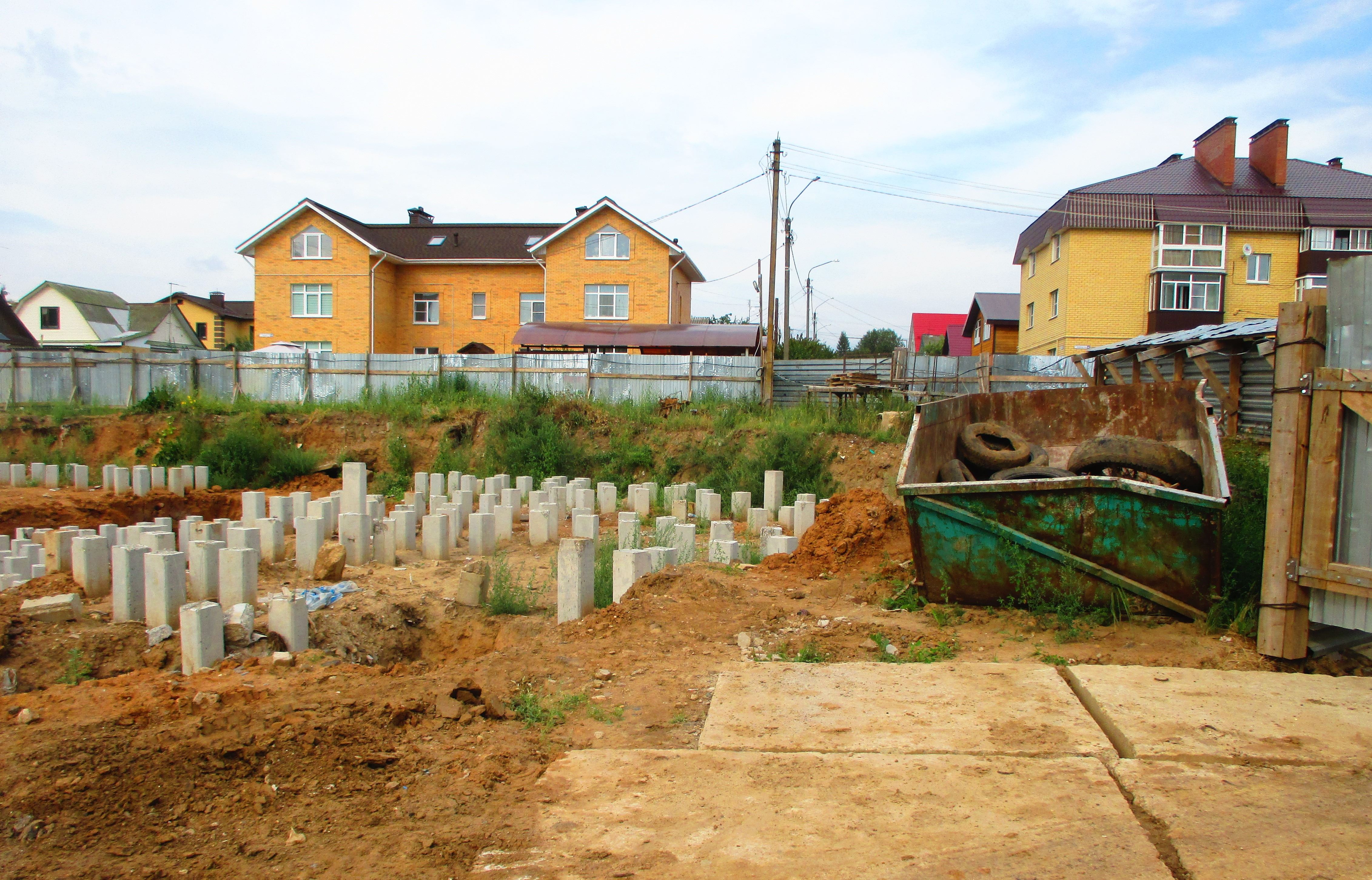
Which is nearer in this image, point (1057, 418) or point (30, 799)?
point (30, 799)

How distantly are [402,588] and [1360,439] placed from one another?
7030 millimetres

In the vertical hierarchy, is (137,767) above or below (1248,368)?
below

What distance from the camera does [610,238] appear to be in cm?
3034

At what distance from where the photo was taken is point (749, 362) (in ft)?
67.6

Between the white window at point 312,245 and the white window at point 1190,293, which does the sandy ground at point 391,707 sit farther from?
the white window at point 312,245

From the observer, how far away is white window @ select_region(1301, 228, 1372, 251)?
27484 millimetres

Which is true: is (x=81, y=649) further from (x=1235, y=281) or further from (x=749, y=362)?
(x=1235, y=281)

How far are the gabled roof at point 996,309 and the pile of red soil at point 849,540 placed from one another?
103 ft

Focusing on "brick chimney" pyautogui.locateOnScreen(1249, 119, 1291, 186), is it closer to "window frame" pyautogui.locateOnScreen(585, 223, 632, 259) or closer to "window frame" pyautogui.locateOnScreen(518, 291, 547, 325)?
"window frame" pyautogui.locateOnScreen(585, 223, 632, 259)

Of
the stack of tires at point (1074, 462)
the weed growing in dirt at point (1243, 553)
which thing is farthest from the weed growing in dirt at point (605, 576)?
the weed growing in dirt at point (1243, 553)

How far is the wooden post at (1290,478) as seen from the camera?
4.41m

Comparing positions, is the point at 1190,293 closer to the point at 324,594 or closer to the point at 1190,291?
the point at 1190,291

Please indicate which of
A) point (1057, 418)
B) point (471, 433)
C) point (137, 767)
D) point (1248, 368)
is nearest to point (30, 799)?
point (137, 767)

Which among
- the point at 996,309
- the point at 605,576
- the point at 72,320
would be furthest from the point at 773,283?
the point at 72,320
